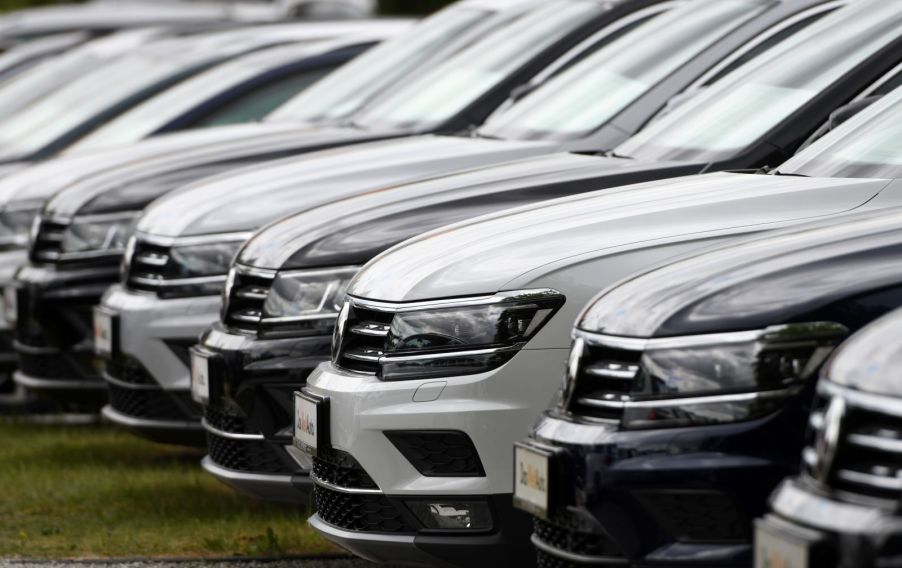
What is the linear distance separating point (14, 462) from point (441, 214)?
3151mm

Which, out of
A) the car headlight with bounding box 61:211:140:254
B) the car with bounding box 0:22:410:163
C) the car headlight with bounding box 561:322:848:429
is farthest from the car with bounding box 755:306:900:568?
the car with bounding box 0:22:410:163

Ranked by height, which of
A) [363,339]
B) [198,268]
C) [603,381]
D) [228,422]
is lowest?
[228,422]

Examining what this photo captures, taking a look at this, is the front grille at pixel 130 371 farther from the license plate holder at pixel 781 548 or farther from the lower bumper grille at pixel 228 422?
the license plate holder at pixel 781 548

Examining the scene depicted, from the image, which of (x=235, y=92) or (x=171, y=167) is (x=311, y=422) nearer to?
(x=171, y=167)

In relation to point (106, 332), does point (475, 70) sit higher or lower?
higher

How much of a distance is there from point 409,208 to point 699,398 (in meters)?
2.19

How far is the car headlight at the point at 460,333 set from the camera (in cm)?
446

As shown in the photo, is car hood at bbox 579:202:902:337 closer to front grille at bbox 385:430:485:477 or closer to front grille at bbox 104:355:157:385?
front grille at bbox 385:430:485:477

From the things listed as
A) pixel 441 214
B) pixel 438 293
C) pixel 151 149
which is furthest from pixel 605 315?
pixel 151 149

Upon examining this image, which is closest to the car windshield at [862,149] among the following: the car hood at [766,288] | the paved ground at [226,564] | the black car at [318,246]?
the black car at [318,246]

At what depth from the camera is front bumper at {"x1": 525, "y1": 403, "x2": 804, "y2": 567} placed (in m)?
3.58

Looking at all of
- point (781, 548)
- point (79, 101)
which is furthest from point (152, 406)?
point (79, 101)

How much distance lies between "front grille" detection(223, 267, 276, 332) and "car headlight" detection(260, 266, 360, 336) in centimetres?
9

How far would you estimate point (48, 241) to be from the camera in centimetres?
802
